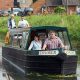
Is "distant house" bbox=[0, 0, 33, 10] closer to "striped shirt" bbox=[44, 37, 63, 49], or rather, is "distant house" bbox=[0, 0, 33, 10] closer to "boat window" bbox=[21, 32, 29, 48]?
"boat window" bbox=[21, 32, 29, 48]

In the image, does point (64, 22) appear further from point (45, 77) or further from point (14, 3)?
point (14, 3)

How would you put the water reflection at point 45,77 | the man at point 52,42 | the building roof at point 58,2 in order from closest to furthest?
the water reflection at point 45,77 → the man at point 52,42 → the building roof at point 58,2

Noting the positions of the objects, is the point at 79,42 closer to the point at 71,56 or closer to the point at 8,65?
the point at 8,65

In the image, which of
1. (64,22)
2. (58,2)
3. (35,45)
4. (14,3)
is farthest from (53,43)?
(14,3)

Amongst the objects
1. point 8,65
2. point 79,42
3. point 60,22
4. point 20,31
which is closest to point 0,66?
point 8,65

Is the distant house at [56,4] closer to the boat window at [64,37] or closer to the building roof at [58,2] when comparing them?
the building roof at [58,2]

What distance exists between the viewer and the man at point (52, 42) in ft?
63.9

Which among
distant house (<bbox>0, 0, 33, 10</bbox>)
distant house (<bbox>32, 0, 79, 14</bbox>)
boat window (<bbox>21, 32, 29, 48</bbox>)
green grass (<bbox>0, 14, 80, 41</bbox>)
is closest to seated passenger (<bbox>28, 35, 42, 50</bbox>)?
boat window (<bbox>21, 32, 29, 48</bbox>)

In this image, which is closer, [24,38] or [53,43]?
[53,43]

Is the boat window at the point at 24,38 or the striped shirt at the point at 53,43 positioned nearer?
the striped shirt at the point at 53,43

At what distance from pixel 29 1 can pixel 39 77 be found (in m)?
88.5

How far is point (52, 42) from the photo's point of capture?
64.1 feet

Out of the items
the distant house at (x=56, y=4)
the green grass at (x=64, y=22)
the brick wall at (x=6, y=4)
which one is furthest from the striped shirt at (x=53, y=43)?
the brick wall at (x=6, y=4)

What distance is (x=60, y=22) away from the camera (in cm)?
4488
